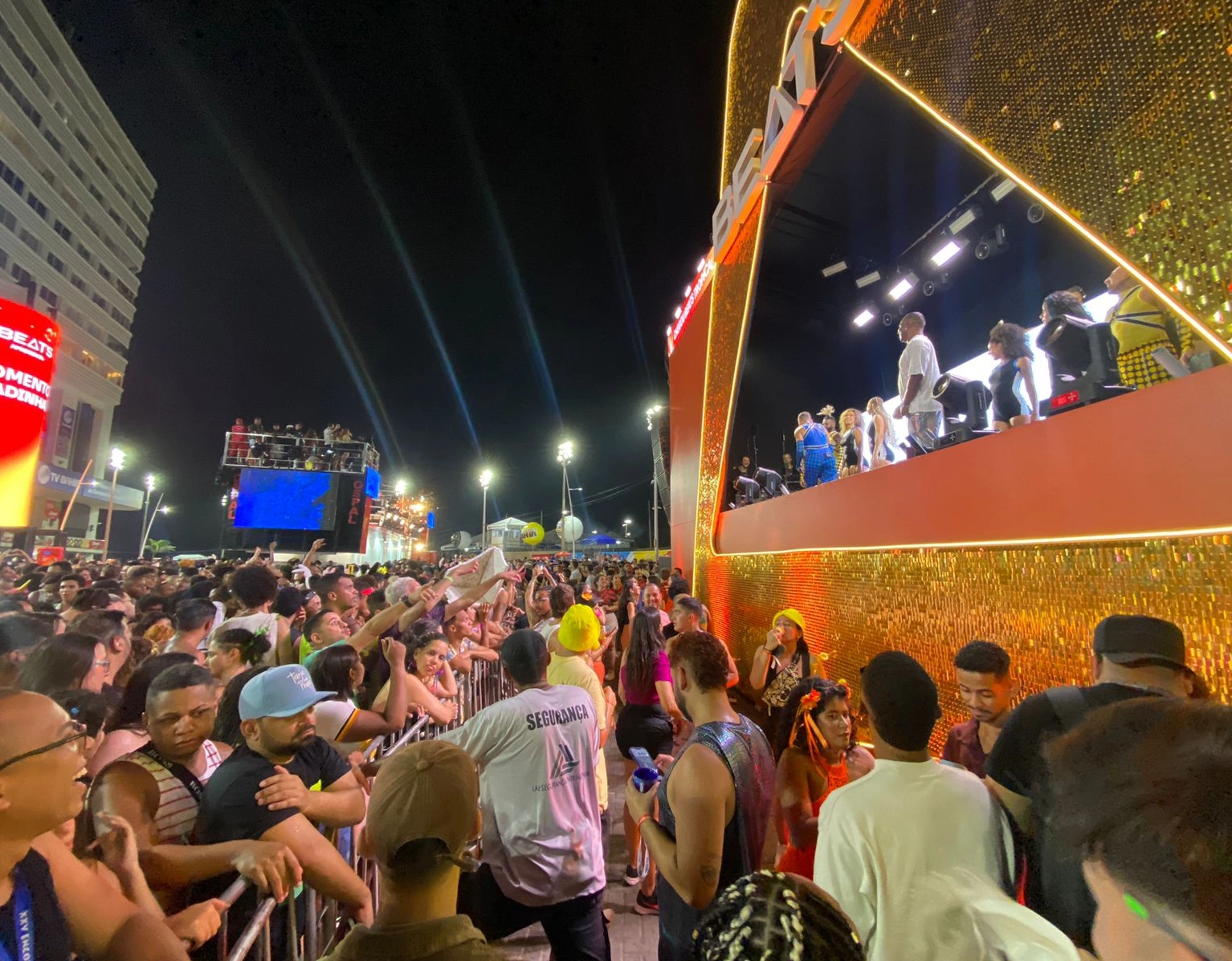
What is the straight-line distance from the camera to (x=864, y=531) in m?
5.23

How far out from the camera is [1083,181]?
9.73 ft

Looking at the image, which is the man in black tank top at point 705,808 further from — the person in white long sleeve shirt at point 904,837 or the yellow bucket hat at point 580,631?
the yellow bucket hat at point 580,631

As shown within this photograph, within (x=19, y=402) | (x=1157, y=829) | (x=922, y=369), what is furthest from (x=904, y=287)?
(x=19, y=402)

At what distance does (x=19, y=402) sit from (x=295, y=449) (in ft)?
30.0

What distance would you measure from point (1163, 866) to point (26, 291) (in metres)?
46.2

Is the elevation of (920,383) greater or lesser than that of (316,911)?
greater

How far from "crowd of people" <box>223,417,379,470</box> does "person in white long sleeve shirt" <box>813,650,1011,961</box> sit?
2515 centimetres

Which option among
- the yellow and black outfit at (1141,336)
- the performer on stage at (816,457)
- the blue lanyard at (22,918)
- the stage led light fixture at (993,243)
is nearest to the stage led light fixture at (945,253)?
the stage led light fixture at (993,243)

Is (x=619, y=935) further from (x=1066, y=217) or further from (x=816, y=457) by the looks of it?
(x=816, y=457)

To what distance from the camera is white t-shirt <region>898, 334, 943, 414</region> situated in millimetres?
5461

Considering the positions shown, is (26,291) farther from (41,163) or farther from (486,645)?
(486,645)

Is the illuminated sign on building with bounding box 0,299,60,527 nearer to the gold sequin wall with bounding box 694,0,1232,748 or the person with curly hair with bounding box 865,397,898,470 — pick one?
the person with curly hair with bounding box 865,397,898,470

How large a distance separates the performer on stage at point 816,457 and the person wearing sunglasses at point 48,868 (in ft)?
28.3

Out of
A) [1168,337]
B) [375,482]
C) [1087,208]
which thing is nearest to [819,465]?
[1168,337]
